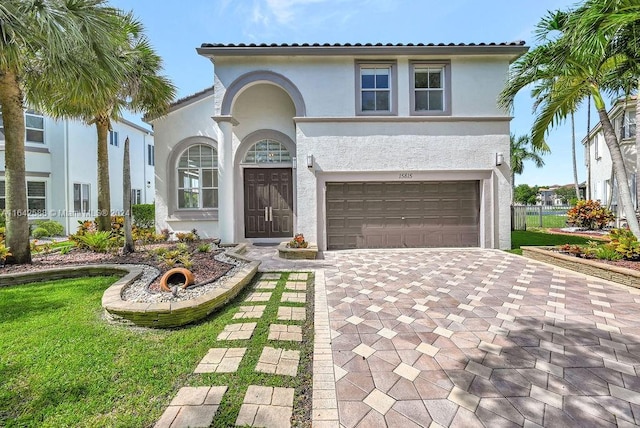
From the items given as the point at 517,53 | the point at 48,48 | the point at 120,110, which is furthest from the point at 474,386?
the point at 120,110

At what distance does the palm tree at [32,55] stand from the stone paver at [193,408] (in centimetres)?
680

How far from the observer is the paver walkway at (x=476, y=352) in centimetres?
231

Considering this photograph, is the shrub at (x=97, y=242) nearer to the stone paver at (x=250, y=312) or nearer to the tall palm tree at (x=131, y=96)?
the tall palm tree at (x=131, y=96)

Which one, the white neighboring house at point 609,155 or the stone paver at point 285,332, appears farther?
the white neighboring house at point 609,155

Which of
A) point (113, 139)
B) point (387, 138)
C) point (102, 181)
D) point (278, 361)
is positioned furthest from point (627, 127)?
point (113, 139)

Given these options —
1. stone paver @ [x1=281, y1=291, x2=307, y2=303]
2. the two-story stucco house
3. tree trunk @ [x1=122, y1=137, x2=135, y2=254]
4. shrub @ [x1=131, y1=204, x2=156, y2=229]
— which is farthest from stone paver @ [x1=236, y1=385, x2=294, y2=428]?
shrub @ [x1=131, y1=204, x2=156, y2=229]

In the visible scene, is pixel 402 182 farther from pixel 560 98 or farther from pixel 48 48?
pixel 48 48

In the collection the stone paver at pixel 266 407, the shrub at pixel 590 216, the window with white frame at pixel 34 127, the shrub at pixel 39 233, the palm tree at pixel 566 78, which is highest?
the window with white frame at pixel 34 127

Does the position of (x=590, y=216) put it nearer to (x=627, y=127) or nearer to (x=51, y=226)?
(x=627, y=127)

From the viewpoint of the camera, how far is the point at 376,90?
30.8ft

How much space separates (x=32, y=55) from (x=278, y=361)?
8016 mm

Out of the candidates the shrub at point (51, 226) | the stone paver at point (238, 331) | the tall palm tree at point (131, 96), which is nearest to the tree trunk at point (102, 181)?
the tall palm tree at point (131, 96)

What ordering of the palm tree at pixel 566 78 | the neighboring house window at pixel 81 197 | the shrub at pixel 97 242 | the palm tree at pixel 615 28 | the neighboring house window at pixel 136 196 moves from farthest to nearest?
the neighboring house window at pixel 136 196, the neighboring house window at pixel 81 197, the shrub at pixel 97 242, the palm tree at pixel 566 78, the palm tree at pixel 615 28

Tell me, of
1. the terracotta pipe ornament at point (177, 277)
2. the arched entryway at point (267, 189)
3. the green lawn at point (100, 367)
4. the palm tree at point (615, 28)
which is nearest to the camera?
the green lawn at point (100, 367)
